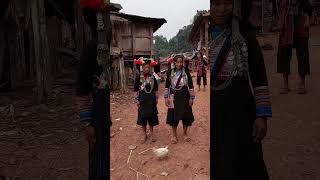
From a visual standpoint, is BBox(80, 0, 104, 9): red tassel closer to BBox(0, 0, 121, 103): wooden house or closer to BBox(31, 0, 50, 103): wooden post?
BBox(0, 0, 121, 103): wooden house

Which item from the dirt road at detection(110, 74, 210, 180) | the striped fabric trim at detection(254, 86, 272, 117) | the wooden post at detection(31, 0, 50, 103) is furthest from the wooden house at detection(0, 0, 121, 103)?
the striped fabric trim at detection(254, 86, 272, 117)

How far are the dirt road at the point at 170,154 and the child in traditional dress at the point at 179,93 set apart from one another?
51 cm

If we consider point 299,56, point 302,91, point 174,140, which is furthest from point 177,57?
point 302,91

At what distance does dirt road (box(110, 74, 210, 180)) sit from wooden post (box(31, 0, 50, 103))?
83.6 inches

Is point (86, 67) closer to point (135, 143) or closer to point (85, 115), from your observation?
point (85, 115)

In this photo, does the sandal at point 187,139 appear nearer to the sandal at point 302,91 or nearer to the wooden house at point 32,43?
the sandal at point 302,91

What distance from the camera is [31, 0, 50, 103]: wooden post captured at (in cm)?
810

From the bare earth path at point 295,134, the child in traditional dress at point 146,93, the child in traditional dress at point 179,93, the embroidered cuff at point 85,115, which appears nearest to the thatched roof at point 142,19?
the child in traditional dress at point 146,93

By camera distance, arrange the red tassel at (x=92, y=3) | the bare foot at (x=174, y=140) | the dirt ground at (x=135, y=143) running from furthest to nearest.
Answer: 1. the bare foot at (x=174, y=140)
2. the dirt ground at (x=135, y=143)
3. the red tassel at (x=92, y=3)

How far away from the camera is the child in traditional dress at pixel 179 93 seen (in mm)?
7059

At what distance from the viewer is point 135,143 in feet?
25.1

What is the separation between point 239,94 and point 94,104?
4.26 ft

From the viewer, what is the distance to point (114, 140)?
26.1 feet

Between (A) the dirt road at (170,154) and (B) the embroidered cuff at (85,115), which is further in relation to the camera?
(A) the dirt road at (170,154)
